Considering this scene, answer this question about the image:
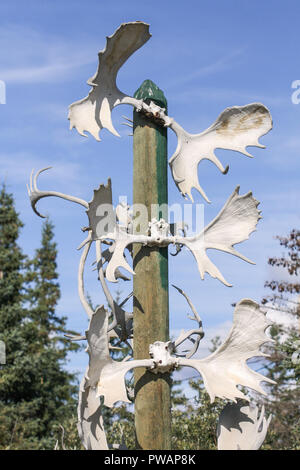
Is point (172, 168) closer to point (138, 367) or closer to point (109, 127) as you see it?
point (109, 127)

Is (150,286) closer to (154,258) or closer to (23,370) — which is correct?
(154,258)

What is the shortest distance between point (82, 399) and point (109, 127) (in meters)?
1.95

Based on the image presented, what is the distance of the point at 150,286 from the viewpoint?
15.4 feet

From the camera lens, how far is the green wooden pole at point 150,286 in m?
4.51

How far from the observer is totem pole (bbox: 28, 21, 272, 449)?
4.45m

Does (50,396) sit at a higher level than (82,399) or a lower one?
lower

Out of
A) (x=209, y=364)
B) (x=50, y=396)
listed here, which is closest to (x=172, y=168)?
(x=209, y=364)

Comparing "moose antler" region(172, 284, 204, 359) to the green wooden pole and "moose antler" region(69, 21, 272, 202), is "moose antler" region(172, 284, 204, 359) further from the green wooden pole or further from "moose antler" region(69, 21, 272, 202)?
"moose antler" region(69, 21, 272, 202)

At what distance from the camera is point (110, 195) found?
14.6ft

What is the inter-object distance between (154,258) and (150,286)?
21cm

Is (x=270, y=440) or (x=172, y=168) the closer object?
(x=172, y=168)

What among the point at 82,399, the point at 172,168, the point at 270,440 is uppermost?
the point at 172,168

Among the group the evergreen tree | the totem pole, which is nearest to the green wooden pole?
the totem pole

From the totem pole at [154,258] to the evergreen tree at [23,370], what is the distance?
49.4ft
